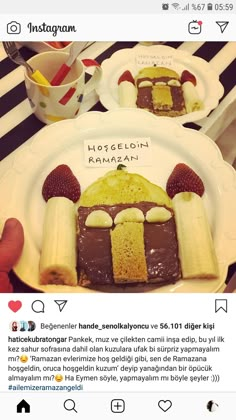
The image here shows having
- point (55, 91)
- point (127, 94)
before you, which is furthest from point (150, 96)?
point (55, 91)

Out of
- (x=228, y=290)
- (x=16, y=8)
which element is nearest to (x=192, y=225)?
(x=228, y=290)

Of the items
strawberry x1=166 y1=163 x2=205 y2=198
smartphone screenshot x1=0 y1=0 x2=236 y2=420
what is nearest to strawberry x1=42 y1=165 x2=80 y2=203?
smartphone screenshot x1=0 y1=0 x2=236 y2=420

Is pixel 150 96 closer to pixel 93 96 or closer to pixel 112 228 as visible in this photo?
pixel 93 96

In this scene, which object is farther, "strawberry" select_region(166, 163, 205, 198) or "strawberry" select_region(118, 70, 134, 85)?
"strawberry" select_region(118, 70, 134, 85)
